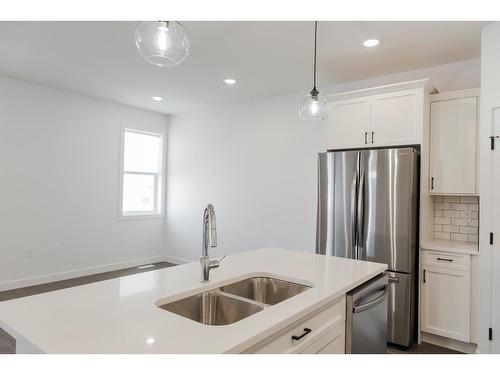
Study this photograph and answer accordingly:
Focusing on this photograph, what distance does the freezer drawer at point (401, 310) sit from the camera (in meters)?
2.98

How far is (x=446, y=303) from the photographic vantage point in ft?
9.82

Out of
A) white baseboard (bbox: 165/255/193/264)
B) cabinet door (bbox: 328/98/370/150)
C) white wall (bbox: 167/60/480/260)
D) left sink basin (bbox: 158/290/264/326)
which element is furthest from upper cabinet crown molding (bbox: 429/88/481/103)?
white baseboard (bbox: 165/255/193/264)

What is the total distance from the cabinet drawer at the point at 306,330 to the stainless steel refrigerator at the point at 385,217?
5.08ft

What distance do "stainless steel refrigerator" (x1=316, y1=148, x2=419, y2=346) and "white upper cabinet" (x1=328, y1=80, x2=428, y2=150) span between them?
283mm

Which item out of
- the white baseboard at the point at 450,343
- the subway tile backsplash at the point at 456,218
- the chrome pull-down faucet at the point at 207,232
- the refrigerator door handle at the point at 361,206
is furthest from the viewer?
the subway tile backsplash at the point at 456,218

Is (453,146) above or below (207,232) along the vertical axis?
above

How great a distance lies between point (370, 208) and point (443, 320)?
117cm

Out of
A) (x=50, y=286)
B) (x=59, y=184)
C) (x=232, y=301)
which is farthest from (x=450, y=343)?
(x=59, y=184)

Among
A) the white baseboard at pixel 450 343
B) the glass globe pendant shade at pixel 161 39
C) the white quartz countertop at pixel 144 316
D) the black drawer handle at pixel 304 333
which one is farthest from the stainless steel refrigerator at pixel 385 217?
the glass globe pendant shade at pixel 161 39

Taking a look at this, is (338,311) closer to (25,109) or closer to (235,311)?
(235,311)

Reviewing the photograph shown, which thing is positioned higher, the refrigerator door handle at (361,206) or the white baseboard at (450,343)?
the refrigerator door handle at (361,206)

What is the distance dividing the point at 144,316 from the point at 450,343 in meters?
2.99

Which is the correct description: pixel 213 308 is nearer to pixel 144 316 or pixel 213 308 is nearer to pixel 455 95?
A: pixel 144 316

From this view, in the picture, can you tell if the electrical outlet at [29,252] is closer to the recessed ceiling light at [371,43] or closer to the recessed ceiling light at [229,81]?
the recessed ceiling light at [229,81]
